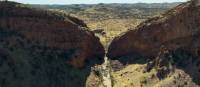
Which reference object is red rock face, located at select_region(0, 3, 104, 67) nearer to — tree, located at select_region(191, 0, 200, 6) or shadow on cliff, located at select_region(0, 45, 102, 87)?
shadow on cliff, located at select_region(0, 45, 102, 87)

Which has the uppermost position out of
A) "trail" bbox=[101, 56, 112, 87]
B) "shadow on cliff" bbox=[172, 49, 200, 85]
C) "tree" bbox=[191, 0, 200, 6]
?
"tree" bbox=[191, 0, 200, 6]

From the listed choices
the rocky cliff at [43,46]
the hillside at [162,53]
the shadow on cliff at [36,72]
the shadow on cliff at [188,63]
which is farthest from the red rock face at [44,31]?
the shadow on cliff at [188,63]

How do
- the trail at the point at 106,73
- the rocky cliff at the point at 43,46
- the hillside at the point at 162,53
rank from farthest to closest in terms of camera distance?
the trail at the point at 106,73
the rocky cliff at the point at 43,46
the hillside at the point at 162,53

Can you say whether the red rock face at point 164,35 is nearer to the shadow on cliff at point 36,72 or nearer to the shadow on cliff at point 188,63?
the shadow on cliff at point 188,63

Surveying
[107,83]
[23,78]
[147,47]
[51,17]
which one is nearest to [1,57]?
[23,78]

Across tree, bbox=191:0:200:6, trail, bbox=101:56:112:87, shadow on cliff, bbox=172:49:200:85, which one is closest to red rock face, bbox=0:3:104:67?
trail, bbox=101:56:112:87
